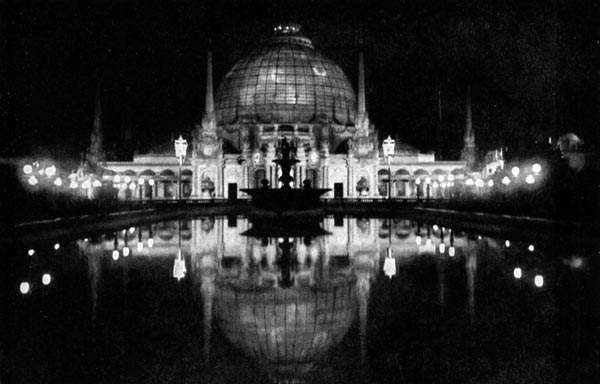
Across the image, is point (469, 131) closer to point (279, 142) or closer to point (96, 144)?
point (279, 142)

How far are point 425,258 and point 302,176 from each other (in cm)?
5888

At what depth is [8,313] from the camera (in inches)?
249

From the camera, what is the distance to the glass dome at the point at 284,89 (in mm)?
83312

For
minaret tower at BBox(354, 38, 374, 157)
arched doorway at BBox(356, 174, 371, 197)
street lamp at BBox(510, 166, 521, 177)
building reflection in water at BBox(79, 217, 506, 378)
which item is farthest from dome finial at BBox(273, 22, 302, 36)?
building reflection in water at BBox(79, 217, 506, 378)

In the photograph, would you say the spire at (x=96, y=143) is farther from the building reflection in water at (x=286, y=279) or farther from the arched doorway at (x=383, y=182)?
the building reflection in water at (x=286, y=279)

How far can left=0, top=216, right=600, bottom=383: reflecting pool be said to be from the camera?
4770 mm

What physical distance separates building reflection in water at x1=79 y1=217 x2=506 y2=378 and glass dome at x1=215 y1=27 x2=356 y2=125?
216ft

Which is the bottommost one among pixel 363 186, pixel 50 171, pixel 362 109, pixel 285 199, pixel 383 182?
pixel 285 199

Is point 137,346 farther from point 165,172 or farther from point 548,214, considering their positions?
point 165,172

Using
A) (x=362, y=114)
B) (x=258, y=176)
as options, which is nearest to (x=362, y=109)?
(x=362, y=114)

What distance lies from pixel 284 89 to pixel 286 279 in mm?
77099

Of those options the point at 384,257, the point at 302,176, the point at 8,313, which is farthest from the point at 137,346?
the point at 302,176

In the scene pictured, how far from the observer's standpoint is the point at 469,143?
77750 mm

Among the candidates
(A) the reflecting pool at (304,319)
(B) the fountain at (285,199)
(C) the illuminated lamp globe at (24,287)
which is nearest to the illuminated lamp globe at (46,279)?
(A) the reflecting pool at (304,319)
